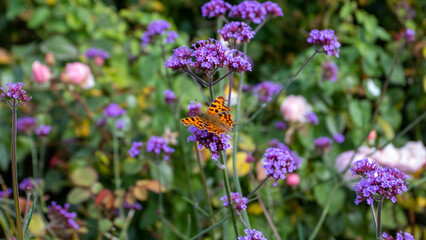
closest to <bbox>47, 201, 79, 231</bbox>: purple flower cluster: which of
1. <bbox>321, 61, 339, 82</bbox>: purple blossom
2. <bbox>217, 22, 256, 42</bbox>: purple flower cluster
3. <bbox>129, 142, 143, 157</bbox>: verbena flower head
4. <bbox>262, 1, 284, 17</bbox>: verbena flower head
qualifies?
<bbox>129, 142, 143, 157</bbox>: verbena flower head

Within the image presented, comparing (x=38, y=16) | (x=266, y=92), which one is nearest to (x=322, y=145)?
(x=266, y=92)

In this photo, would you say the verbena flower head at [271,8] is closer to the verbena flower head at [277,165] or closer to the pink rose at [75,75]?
the verbena flower head at [277,165]

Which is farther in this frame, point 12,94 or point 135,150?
point 135,150

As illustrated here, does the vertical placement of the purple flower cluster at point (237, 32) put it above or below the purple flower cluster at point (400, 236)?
above

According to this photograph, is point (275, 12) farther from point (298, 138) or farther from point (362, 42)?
point (362, 42)

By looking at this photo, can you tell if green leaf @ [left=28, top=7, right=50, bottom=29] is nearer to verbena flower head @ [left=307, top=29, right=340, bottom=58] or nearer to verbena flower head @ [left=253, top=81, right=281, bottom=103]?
verbena flower head @ [left=253, top=81, right=281, bottom=103]

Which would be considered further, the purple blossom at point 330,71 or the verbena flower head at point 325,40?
the purple blossom at point 330,71

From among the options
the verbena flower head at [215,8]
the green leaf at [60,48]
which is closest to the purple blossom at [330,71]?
the verbena flower head at [215,8]

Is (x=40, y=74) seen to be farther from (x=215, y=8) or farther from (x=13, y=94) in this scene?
(x=13, y=94)
